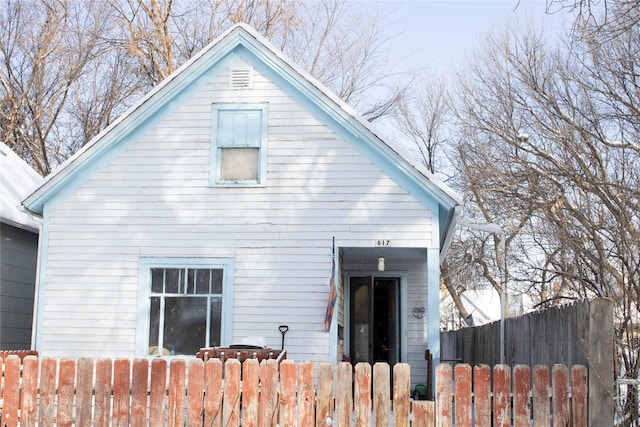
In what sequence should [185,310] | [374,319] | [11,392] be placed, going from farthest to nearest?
[374,319] → [185,310] → [11,392]

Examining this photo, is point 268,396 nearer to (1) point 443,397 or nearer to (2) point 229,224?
(1) point 443,397

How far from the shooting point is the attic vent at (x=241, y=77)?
1195cm

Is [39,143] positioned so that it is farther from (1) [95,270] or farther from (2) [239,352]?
(2) [239,352]

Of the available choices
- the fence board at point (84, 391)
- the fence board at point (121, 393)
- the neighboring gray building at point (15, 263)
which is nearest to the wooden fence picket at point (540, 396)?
the fence board at point (121, 393)

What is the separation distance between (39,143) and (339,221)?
741 inches

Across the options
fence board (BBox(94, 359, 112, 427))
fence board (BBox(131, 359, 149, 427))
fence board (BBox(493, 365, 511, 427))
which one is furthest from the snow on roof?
fence board (BBox(493, 365, 511, 427))

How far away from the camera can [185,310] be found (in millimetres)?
11523

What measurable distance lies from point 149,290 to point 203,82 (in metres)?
3.43

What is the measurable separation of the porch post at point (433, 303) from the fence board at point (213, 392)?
15.8ft

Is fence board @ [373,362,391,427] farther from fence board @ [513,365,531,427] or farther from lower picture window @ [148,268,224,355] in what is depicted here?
lower picture window @ [148,268,224,355]

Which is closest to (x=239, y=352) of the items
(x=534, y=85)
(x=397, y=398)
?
(x=397, y=398)

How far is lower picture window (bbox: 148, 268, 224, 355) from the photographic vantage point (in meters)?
11.4

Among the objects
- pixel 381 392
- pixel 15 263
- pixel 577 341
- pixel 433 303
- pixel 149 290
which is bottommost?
pixel 381 392

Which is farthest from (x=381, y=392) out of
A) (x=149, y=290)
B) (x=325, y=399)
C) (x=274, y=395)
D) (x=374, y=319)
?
(x=374, y=319)
